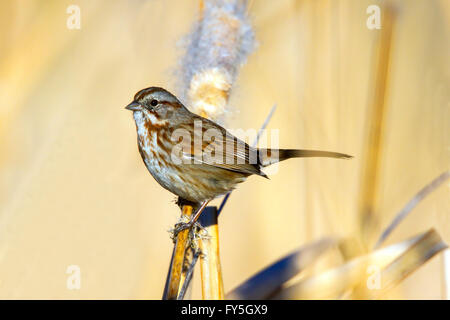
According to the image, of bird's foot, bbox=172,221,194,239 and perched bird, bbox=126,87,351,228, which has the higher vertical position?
perched bird, bbox=126,87,351,228

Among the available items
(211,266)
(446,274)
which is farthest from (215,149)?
(446,274)

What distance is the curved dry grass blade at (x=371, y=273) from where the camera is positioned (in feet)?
5.68

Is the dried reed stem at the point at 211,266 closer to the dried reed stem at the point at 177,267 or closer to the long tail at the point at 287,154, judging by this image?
the dried reed stem at the point at 177,267

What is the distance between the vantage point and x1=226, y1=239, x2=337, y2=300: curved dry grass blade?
1.79 m

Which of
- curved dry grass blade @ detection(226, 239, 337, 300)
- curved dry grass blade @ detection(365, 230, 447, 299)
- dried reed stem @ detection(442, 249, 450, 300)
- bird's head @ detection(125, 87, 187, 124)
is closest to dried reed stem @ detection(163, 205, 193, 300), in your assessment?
curved dry grass blade @ detection(226, 239, 337, 300)

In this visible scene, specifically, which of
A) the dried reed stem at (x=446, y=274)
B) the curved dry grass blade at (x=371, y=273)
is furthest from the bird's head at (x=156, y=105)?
the dried reed stem at (x=446, y=274)

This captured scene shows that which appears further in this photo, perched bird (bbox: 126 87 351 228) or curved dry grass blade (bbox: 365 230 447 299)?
perched bird (bbox: 126 87 351 228)

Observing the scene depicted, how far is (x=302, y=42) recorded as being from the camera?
2674 mm

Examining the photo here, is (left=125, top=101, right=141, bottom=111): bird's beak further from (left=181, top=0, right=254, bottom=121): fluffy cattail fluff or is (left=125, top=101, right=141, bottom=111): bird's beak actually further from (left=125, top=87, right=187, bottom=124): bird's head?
(left=181, top=0, right=254, bottom=121): fluffy cattail fluff

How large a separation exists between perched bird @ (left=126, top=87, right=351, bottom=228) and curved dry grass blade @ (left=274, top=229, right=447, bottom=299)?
1.87ft

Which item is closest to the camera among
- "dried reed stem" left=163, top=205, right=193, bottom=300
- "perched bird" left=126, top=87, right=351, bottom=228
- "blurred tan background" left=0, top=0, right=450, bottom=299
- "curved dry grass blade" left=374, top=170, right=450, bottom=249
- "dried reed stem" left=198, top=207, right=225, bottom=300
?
"dried reed stem" left=163, top=205, right=193, bottom=300

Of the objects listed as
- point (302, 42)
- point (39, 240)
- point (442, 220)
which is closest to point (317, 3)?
point (302, 42)

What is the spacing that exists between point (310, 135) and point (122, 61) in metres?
1.25

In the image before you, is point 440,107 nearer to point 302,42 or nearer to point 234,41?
point 302,42
